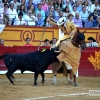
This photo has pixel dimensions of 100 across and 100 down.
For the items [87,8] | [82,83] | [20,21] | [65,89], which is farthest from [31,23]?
[65,89]

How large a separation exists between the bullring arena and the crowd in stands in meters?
0.27

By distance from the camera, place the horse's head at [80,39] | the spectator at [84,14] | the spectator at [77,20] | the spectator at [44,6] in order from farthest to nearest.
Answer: the spectator at [84,14] → the spectator at [77,20] → the spectator at [44,6] → the horse's head at [80,39]

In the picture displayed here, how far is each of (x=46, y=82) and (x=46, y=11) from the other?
3.74m

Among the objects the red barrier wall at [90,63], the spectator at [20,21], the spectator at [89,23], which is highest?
the spectator at [20,21]

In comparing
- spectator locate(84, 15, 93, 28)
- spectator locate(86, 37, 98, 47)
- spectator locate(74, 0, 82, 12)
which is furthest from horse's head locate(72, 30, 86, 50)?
spectator locate(74, 0, 82, 12)

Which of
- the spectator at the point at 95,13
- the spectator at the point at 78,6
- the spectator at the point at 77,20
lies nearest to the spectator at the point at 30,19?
the spectator at the point at 77,20

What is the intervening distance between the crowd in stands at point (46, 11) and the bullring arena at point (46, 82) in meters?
0.27

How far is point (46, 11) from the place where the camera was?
16.0 metres

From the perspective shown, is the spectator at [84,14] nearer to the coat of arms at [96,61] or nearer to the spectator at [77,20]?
the spectator at [77,20]

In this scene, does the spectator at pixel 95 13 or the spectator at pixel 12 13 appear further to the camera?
the spectator at pixel 95 13

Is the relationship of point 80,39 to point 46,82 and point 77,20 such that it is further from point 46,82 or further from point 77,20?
point 77,20

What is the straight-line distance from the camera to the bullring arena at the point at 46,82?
973 centimetres

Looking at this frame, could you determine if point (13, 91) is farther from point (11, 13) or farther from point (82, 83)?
point (11, 13)

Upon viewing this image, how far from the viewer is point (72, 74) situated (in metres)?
12.2
